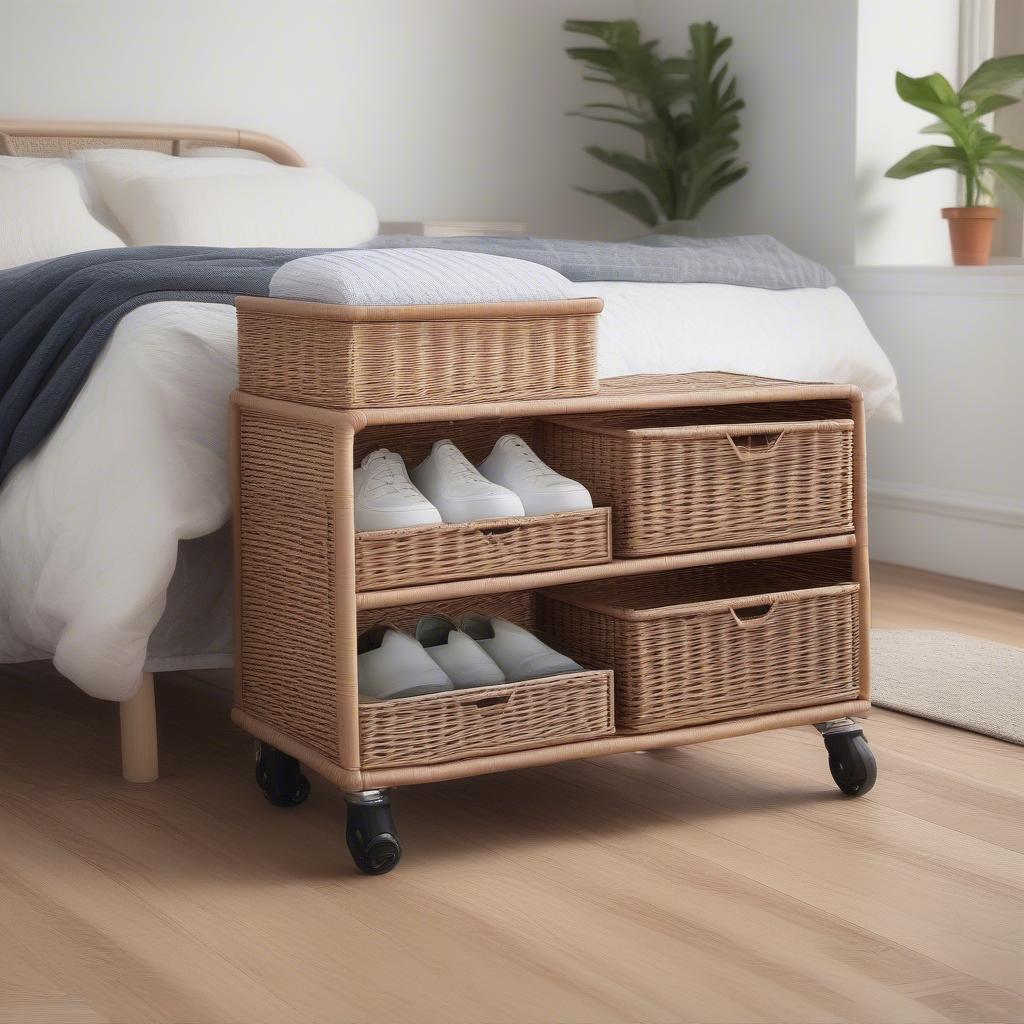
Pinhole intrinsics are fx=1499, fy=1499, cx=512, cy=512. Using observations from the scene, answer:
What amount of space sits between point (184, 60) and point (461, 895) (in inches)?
119

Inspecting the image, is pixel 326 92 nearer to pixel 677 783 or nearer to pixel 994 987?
pixel 677 783

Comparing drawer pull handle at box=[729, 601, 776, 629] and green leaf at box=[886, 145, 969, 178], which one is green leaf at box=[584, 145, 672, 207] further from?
drawer pull handle at box=[729, 601, 776, 629]

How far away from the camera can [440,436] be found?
6.91 feet

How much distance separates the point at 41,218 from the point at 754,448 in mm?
1963

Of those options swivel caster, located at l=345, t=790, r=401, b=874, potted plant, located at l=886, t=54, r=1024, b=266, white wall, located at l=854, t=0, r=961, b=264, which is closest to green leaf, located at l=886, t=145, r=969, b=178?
potted plant, located at l=886, t=54, r=1024, b=266

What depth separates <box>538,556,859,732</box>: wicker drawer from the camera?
188 centimetres

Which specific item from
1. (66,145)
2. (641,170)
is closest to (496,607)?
(66,145)

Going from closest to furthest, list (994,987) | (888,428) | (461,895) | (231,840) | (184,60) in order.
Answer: (994,987)
(461,895)
(231,840)
(888,428)
(184,60)

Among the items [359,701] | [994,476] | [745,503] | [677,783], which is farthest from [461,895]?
[994,476]

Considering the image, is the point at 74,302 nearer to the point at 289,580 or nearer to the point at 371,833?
the point at 289,580

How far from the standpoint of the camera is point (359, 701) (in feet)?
5.77

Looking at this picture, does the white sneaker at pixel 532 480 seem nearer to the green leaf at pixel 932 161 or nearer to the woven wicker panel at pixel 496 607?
the woven wicker panel at pixel 496 607

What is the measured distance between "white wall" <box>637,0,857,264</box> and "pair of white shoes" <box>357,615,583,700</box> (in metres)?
2.32

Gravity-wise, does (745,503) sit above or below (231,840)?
above
